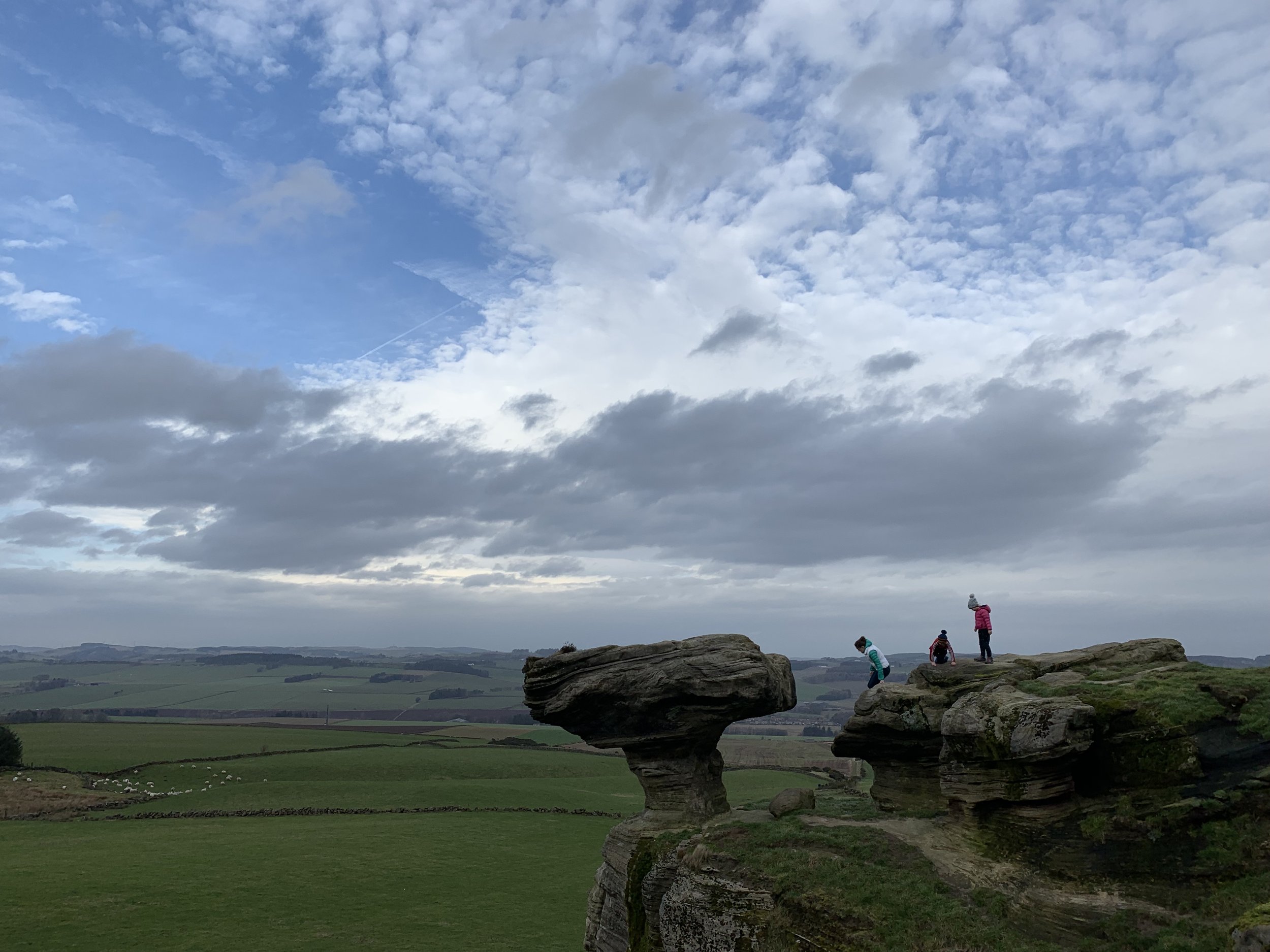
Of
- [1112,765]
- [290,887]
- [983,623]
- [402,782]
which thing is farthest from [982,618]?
[402,782]

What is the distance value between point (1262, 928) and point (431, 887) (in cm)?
3864

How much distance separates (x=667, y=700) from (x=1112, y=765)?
1433 cm

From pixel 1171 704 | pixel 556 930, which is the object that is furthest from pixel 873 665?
pixel 556 930

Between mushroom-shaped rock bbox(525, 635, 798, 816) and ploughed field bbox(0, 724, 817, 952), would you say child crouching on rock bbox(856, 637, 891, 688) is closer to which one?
mushroom-shaped rock bbox(525, 635, 798, 816)

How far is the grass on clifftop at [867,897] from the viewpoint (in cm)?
1709

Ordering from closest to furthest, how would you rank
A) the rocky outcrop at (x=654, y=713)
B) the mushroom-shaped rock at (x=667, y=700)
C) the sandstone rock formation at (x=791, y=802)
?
1. the sandstone rock formation at (x=791, y=802)
2. the rocky outcrop at (x=654, y=713)
3. the mushroom-shaped rock at (x=667, y=700)

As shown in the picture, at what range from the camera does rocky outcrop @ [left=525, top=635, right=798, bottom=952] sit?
27.6 metres

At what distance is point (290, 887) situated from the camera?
1532 inches

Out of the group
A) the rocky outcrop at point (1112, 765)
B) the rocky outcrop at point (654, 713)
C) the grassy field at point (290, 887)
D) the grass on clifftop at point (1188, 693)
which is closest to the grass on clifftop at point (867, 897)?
the rocky outcrop at point (1112, 765)

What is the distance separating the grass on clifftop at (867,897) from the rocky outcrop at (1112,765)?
2559 millimetres

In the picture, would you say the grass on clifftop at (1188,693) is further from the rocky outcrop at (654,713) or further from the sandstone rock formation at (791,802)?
the rocky outcrop at (654,713)

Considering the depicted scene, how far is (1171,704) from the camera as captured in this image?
1919 cm

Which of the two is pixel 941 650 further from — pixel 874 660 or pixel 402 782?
pixel 402 782

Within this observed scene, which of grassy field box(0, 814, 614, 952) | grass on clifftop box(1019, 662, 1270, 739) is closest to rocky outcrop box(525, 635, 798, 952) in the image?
grassy field box(0, 814, 614, 952)
